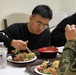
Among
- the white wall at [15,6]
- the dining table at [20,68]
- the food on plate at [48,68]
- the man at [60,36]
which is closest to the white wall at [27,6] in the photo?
the white wall at [15,6]

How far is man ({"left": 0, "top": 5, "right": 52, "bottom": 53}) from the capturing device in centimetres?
176

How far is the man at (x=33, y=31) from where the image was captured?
5.77 ft

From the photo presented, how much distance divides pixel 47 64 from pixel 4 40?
1.93ft

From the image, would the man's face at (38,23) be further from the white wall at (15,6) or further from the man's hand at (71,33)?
the white wall at (15,6)

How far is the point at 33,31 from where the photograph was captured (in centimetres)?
188

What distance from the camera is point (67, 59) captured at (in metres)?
0.90

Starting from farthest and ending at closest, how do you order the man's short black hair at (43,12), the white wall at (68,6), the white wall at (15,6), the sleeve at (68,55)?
the white wall at (68,6)
the white wall at (15,6)
the man's short black hair at (43,12)
the sleeve at (68,55)

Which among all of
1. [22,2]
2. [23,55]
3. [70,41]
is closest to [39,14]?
[23,55]

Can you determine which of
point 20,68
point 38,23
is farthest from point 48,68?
point 38,23

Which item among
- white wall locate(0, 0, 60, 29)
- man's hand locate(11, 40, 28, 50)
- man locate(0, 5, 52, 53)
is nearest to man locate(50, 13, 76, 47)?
man locate(0, 5, 52, 53)

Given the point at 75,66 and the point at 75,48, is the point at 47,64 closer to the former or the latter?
the point at 75,48

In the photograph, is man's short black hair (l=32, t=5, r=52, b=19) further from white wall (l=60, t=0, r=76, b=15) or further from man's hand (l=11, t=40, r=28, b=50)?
white wall (l=60, t=0, r=76, b=15)

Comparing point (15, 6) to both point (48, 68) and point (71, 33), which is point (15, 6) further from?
point (71, 33)

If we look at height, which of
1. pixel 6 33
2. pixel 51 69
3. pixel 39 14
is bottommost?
pixel 51 69
